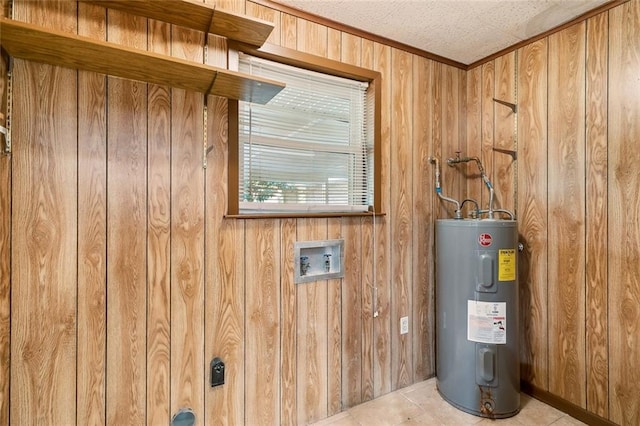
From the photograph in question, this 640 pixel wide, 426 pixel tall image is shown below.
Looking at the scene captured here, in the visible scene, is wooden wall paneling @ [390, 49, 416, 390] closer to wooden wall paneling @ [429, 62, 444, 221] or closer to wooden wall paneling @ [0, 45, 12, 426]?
wooden wall paneling @ [429, 62, 444, 221]

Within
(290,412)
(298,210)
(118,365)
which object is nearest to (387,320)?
(290,412)

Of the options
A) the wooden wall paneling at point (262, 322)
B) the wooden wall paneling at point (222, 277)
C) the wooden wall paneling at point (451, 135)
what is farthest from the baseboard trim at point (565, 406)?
the wooden wall paneling at point (222, 277)

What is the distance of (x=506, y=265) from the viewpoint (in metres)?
1.80

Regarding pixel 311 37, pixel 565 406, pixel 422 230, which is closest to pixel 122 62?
pixel 311 37

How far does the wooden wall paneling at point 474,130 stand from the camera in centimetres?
234

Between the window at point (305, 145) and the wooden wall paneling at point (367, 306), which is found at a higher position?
the window at point (305, 145)

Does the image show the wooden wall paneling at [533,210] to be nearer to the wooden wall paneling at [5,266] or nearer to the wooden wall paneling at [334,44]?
the wooden wall paneling at [334,44]

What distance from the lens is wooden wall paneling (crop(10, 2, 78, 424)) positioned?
3.97 feet

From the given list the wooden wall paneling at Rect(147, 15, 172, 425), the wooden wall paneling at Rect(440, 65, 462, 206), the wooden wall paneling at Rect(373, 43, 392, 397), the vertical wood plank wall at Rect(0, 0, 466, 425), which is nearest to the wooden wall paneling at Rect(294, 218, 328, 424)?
the vertical wood plank wall at Rect(0, 0, 466, 425)

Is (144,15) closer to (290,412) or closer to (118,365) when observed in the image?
(118,365)

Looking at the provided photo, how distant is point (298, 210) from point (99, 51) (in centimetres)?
110

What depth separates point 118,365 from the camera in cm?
136

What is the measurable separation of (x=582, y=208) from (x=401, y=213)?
1013mm

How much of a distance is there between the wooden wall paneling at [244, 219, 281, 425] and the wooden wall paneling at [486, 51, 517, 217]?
163 centimetres
